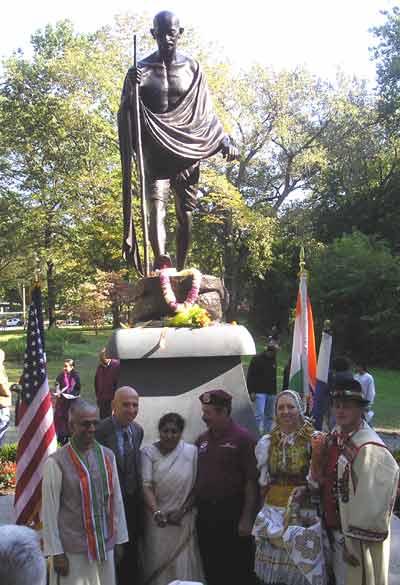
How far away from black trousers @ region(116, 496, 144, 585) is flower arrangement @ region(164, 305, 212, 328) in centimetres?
214

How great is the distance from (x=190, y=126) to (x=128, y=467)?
3.93 metres

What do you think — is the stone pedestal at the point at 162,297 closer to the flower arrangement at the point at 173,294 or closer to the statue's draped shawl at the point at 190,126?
the flower arrangement at the point at 173,294

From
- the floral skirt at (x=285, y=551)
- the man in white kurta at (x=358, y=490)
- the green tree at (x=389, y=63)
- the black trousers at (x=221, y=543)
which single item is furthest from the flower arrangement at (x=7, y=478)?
the green tree at (x=389, y=63)

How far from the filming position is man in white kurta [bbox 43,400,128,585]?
3748 millimetres

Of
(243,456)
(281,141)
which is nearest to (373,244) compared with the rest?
(281,141)

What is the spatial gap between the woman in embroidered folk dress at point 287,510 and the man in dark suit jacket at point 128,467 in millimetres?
819

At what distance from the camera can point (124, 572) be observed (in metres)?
4.52

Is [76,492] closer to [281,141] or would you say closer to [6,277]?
[281,141]

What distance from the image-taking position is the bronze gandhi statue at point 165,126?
6914 mm

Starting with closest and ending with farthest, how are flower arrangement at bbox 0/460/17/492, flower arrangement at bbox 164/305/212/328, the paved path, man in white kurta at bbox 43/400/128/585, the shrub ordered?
man in white kurta at bbox 43/400/128/585, the paved path, flower arrangement at bbox 164/305/212/328, flower arrangement at bbox 0/460/17/492, the shrub

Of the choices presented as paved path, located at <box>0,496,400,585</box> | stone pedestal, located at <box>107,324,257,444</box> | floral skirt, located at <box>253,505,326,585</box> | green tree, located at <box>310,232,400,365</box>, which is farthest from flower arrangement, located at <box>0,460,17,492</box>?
green tree, located at <box>310,232,400,365</box>

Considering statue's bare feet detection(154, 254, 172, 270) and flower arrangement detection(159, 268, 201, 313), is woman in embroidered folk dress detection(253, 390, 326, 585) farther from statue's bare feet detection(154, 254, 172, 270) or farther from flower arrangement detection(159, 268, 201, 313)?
statue's bare feet detection(154, 254, 172, 270)

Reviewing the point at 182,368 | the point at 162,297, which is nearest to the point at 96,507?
the point at 182,368

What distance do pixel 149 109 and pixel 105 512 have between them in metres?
4.47
